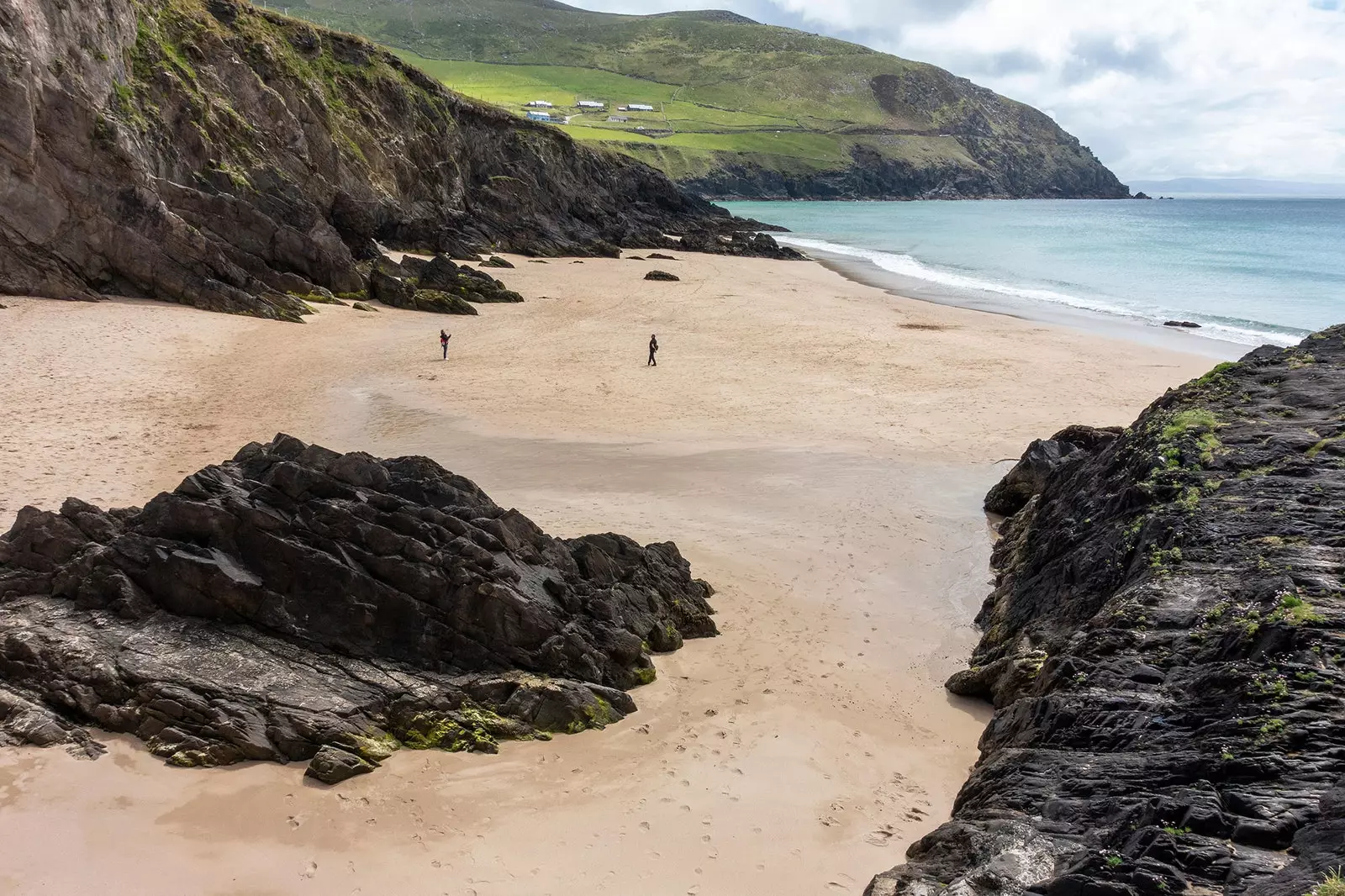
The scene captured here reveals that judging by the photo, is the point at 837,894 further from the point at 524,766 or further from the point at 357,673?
the point at 357,673

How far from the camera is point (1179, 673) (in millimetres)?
7344

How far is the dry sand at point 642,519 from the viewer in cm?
765

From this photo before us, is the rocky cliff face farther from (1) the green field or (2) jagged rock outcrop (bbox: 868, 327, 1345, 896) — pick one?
(1) the green field

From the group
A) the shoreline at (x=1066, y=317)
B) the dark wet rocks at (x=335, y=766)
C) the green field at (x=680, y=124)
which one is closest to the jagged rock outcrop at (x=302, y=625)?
the dark wet rocks at (x=335, y=766)

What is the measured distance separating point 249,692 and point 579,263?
Answer: 158 feet

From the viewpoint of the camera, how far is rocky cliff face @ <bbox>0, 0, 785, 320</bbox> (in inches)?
1136

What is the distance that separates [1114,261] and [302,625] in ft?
238

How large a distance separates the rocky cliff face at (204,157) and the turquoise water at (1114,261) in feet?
101

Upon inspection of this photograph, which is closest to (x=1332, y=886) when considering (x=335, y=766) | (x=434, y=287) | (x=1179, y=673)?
(x=1179, y=673)

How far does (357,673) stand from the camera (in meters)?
9.55

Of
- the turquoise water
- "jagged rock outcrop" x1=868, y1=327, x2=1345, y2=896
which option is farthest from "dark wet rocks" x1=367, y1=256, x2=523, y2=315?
"jagged rock outcrop" x1=868, y1=327, x2=1345, y2=896

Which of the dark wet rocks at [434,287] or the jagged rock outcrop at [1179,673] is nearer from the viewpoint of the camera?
the jagged rock outcrop at [1179,673]

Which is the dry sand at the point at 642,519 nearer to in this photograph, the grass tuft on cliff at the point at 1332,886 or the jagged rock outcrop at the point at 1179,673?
the jagged rock outcrop at the point at 1179,673

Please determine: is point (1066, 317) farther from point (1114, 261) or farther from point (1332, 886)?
point (1332, 886)
